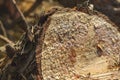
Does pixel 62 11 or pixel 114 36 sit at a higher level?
pixel 62 11

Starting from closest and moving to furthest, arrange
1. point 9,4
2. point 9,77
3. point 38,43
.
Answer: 1. point 38,43
2. point 9,77
3. point 9,4

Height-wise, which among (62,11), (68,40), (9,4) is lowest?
(9,4)

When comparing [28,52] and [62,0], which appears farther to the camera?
[62,0]

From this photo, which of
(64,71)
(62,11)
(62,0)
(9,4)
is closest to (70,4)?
(62,0)

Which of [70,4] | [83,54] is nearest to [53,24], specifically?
[83,54]

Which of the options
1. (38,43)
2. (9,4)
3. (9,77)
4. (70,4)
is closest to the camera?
(38,43)

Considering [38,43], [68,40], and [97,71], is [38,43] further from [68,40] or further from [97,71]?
[97,71]
